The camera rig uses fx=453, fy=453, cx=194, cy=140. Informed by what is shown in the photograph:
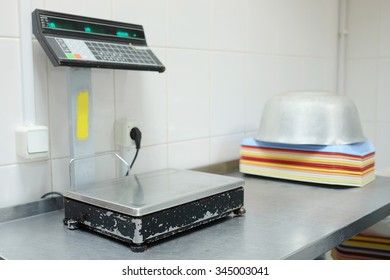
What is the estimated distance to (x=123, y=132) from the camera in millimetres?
1147

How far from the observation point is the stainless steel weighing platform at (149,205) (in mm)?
793

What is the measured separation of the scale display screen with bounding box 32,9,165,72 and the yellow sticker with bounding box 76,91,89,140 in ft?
0.32

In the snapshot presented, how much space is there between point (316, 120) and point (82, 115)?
2.06 feet

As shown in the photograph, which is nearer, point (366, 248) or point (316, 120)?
point (316, 120)

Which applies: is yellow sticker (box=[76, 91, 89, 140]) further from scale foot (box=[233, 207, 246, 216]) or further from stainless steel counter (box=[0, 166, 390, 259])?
scale foot (box=[233, 207, 246, 216])

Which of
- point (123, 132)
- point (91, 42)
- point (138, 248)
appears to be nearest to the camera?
point (138, 248)

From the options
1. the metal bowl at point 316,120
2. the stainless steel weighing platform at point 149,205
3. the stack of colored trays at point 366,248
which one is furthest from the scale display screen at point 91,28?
the stack of colored trays at point 366,248

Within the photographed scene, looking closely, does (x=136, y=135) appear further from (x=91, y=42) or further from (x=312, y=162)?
(x=312, y=162)

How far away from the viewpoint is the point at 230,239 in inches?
33.8

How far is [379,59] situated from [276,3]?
630 mm

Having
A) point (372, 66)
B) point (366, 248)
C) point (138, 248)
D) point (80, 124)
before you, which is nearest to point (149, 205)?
point (138, 248)

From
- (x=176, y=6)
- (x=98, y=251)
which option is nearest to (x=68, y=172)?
(x=98, y=251)

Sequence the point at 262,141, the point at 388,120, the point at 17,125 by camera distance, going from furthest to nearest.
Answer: the point at 388,120, the point at 262,141, the point at 17,125
